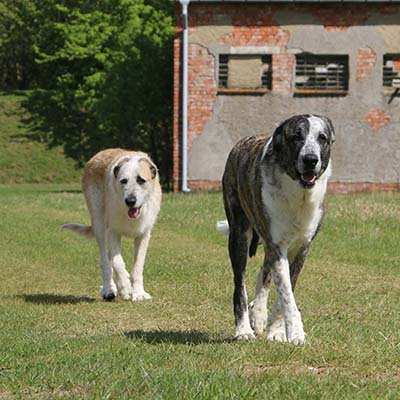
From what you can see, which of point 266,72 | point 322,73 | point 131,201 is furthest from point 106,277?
point 322,73

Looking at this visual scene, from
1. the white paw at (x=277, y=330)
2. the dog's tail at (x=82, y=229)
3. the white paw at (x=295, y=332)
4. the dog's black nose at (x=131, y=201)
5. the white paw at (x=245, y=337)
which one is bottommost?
the dog's tail at (x=82, y=229)

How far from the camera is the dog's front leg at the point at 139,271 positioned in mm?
11930

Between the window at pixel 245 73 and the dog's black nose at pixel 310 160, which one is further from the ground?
the dog's black nose at pixel 310 160

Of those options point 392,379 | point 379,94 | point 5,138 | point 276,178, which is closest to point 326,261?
point 276,178

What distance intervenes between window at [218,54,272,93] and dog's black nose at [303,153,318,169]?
22925 millimetres

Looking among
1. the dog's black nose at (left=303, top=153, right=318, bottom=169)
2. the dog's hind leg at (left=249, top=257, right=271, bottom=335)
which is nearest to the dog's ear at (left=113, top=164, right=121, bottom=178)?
the dog's hind leg at (left=249, top=257, right=271, bottom=335)

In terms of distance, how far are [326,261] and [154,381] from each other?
366 inches

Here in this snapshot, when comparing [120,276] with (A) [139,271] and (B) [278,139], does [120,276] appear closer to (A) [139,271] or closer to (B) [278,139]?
(A) [139,271]

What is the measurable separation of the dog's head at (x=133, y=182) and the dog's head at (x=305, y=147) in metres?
4.42

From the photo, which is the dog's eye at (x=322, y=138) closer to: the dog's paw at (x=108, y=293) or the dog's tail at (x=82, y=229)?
the dog's paw at (x=108, y=293)

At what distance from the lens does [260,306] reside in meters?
8.73

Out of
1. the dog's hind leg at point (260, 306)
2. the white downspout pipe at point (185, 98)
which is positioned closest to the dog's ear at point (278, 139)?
the dog's hind leg at point (260, 306)

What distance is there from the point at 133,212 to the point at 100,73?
3979 centimetres

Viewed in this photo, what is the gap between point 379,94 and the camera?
30391 mm
